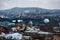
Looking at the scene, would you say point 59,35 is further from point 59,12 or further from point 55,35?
point 59,12

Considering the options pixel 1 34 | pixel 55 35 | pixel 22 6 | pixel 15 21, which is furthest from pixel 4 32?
pixel 55 35

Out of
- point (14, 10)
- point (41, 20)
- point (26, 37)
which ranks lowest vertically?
point (26, 37)

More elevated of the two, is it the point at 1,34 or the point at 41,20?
the point at 41,20

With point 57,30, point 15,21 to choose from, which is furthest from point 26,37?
point 57,30

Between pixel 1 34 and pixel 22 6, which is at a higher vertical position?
pixel 22 6

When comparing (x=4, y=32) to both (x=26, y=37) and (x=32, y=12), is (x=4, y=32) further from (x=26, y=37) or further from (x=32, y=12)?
(x=32, y=12)

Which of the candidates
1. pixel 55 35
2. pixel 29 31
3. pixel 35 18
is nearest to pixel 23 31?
pixel 29 31

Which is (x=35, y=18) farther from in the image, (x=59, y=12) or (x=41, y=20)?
(x=59, y=12)
